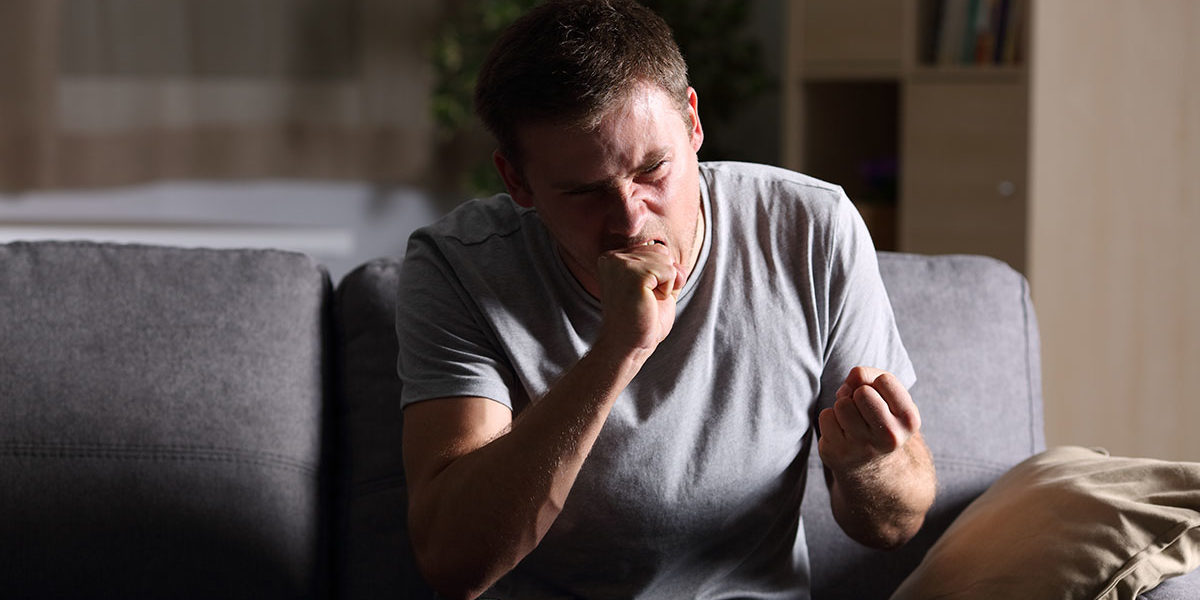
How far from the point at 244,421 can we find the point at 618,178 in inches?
24.3

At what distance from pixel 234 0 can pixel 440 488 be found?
7.69 feet

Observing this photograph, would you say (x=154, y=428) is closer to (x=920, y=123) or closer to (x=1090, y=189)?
(x=920, y=123)

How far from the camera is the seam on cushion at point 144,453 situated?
146 cm

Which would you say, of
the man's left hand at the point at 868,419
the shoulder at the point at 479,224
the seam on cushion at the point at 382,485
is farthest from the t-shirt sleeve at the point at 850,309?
the seam on cushion at the point at 382,485

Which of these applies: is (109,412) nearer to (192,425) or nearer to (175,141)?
(192,425)

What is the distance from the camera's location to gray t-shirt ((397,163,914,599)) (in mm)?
1300

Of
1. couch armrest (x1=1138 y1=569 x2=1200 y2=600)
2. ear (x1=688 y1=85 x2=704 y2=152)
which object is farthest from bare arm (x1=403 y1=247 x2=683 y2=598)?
couch armrest (x1=1138 y1=569 x2=1200 y2=600)

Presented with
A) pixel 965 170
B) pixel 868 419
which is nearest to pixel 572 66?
pixel 868 419

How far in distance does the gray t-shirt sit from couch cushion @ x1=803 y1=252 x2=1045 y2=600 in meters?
0.18

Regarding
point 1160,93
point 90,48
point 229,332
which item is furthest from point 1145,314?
point 90,48

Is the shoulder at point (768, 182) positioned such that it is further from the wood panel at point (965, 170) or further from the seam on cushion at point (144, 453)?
the wood panel at point (965, 170)

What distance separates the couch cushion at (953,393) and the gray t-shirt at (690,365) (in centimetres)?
18

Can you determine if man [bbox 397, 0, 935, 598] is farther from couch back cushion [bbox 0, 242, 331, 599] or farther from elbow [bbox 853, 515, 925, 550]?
couch back cushion [bbox 0, 242, 331, 599]

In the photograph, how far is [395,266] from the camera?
5.41 feet
